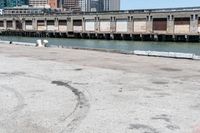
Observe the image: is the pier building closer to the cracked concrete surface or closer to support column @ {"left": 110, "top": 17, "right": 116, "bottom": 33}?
support column @ {"left": 110, "top": 17, "right": 116, "bottom": 33}

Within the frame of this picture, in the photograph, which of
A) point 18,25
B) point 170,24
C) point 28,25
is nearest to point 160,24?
point 170,24

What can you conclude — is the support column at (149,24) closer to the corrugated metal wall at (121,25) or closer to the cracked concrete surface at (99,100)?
the corrugated metal wall at (121,25)

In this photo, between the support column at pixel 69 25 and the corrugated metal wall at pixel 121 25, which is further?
the support column at pixel 69 25

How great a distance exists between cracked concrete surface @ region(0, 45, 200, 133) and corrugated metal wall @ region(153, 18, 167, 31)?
92.9 meters

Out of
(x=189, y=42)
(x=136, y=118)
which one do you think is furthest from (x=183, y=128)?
(x=189, y=42)

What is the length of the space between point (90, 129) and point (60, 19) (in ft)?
432

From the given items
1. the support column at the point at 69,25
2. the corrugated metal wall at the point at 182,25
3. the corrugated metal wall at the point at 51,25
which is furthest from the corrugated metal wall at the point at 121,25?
the corrugated metal wall at the point at 51,25

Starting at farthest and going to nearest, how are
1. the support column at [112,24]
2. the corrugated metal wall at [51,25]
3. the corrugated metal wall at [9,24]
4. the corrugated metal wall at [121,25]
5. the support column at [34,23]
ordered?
the corrugated metal wall at [9,24] < the support column at [34,23] < the corrugated metal wall at [51,25] < the support column at [112,24] < the corrugated metal wall at [121,25]

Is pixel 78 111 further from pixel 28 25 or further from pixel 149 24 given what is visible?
pixel 28 25

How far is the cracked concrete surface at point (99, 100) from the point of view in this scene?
7996mm

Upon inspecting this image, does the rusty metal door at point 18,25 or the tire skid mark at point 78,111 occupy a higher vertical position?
the rusty metal door at point 18,25

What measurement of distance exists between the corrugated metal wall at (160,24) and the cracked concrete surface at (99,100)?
3657 inches

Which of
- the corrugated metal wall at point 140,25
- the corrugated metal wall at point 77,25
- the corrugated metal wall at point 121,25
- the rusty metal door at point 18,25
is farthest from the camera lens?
the rusty metal door at point 18,25

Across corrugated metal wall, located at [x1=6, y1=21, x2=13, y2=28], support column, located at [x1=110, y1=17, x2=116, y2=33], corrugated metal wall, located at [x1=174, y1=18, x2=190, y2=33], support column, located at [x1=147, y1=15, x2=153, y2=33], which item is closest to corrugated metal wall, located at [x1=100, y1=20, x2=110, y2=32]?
support column, located at [x1=110, y1=17, x2=116, y2=33]
